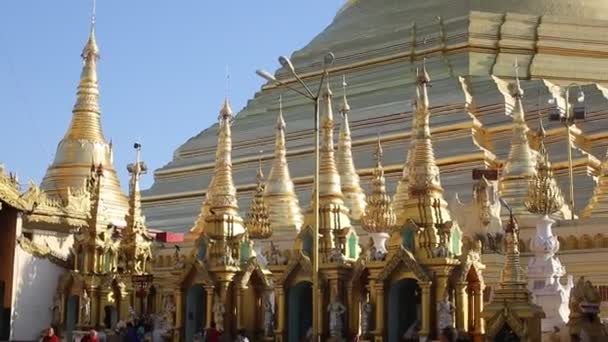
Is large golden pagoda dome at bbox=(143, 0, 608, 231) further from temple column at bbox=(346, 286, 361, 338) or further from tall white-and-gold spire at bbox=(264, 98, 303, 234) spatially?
temple column at bbox=(346, 286, 361, 338)

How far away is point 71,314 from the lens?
950 inches

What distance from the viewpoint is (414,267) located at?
56.5 ft

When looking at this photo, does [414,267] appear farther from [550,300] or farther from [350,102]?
[350,102]

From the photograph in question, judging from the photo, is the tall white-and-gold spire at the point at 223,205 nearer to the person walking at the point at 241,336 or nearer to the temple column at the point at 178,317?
the temple column at the point at 178,317

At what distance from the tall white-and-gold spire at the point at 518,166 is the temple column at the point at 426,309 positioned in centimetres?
949

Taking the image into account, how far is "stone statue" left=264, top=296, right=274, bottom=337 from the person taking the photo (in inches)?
776

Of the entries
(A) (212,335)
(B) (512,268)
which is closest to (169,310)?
(A) (212,335)

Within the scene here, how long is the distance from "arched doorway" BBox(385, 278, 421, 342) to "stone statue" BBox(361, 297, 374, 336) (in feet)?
1.15

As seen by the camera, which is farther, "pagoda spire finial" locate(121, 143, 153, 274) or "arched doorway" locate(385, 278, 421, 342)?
"pagoda spire finial" locate(121, 143, 153, 274)

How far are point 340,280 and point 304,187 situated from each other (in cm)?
1407

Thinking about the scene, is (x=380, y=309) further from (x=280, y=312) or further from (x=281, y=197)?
(x=281, y=197)

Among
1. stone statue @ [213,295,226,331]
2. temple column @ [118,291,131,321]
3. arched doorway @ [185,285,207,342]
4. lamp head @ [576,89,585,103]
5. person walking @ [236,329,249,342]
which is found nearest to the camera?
person walking @ [236,329,249,342]

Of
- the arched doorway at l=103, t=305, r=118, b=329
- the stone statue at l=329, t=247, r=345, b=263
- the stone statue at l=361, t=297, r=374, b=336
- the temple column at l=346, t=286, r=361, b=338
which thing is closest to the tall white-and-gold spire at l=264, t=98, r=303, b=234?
the arched doorway at l=103, t=305, r=118, b=329

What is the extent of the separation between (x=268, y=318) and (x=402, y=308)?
2.92m
